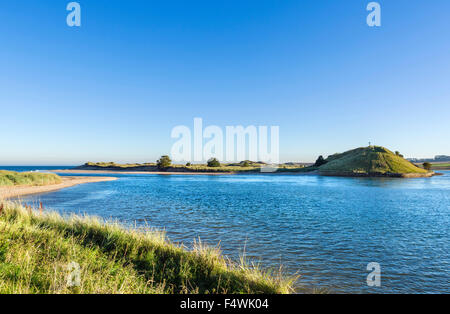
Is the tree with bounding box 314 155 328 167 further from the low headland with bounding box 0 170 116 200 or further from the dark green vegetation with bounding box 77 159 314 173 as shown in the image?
the low headland with bounding box 0 170 116 200

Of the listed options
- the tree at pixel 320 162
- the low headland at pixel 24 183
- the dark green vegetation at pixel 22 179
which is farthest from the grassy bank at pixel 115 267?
the tree at pixel 320 162

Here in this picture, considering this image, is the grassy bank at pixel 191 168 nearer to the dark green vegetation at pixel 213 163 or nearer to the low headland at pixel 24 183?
the dark green vegetation at pixel 213 163

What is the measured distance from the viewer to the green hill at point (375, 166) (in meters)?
103

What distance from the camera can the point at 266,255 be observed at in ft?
39.5

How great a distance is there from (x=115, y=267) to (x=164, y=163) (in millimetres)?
150459

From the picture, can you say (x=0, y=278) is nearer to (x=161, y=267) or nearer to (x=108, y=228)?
(x=161, y=267)

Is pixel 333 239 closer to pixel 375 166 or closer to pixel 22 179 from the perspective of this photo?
pixel 22 179

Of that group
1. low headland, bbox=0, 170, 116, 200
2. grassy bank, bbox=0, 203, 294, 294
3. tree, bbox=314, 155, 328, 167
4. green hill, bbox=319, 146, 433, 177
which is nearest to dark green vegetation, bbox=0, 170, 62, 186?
low headland, bbox=0, 170, 116, 200

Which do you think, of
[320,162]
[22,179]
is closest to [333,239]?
[22,179]

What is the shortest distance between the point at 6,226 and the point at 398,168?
125 metres

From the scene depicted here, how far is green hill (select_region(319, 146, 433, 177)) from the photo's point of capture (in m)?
103

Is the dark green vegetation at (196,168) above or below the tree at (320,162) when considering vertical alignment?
below

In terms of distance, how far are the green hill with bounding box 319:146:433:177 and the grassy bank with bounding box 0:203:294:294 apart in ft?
367

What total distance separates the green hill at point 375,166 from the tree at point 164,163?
89.1 meters
